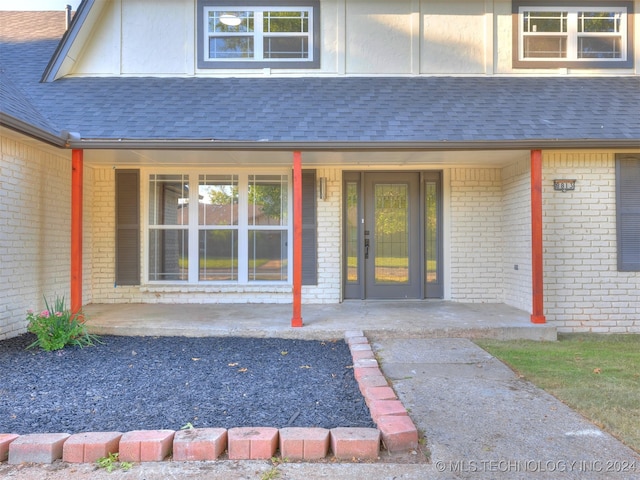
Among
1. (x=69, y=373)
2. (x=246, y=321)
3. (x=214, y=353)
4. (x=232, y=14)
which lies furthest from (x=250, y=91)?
(x=69, y=373)

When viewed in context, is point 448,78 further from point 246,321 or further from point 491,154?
point 246,321

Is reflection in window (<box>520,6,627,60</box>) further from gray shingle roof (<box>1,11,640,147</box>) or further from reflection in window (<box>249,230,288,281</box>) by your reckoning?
reflection in window (<box>249,230,288,281</box>)

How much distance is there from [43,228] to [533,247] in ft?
21.4

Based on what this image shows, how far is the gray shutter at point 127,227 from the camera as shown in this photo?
7133mm

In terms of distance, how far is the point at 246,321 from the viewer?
228 inches

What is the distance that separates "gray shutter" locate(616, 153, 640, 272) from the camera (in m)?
5.94

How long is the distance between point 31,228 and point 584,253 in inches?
294

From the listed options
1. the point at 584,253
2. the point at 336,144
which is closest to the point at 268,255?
the point at 336,144

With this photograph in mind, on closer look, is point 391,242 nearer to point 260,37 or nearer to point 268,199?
point 268,199

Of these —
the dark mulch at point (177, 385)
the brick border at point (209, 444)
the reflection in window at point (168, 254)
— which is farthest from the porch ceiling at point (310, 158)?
the brick border at point (209, 444)

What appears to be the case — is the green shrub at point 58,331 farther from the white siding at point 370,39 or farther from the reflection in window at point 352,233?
the white siding at point 370,39

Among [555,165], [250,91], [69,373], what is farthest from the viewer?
[250,91]

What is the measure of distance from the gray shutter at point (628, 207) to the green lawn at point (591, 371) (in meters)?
1.13

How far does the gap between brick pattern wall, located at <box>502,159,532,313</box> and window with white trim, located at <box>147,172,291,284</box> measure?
3.58 metres
